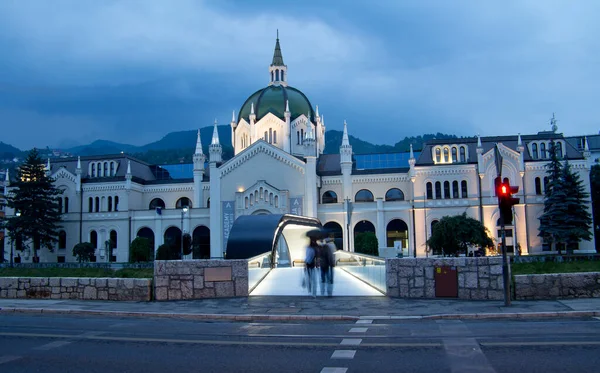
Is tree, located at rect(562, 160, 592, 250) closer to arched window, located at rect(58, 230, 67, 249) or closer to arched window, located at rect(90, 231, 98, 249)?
arched window, located at rect(90, 231, 98, 249)

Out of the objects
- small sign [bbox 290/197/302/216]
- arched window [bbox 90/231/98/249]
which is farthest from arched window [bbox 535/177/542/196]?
arched window [bbox 90/231/98/249]

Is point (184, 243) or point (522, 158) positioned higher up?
point (522, 158)

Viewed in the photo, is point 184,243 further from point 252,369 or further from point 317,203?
point 252,369

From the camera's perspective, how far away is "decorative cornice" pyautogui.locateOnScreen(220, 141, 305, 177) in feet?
207

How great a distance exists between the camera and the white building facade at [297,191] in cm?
6075

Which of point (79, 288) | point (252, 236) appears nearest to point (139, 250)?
point (252, 236)

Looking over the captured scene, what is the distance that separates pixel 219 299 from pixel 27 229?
55.6 metres

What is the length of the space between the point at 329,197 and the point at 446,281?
49664 millimetres

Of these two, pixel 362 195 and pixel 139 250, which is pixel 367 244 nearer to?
pixel 362 195

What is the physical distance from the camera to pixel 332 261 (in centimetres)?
1822

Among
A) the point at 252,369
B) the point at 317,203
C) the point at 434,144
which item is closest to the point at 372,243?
the point at 317,203

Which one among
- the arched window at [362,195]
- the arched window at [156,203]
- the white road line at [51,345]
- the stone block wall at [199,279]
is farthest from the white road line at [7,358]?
the arched window at [156,203]

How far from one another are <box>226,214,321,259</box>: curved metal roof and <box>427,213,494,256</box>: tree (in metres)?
24.6

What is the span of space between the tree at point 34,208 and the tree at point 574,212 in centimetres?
5811
